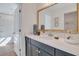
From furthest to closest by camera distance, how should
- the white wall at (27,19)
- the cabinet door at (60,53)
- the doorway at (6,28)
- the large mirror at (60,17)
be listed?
the white wall at (27,19), the doorway at (6,28), the large mirror at (60,17), the cabinet door at (60,53)

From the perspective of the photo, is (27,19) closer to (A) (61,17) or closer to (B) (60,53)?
(A) (61,17)

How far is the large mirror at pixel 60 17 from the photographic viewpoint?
90.3 inches

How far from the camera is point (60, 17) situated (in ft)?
8.63

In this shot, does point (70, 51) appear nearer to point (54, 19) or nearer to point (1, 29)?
point (54, 19)

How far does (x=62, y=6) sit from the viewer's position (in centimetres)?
256

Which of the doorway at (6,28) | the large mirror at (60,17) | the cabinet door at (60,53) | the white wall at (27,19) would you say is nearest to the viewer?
the cabinet door at (60,53)

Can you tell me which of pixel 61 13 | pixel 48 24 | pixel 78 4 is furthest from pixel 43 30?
pixel 78 4

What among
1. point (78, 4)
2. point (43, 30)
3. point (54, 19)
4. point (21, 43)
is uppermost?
point (78, 4)

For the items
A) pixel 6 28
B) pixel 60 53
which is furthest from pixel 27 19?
pixel 60 53

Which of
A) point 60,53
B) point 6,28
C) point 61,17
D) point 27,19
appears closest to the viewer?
point 60,53

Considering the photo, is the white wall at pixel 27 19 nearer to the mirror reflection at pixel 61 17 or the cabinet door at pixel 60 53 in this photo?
the mirror reflection at pixel 61 17

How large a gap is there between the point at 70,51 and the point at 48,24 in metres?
1.82

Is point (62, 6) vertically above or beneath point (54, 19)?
above

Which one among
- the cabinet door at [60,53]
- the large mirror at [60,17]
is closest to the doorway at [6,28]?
the large mirror at [60,17]
